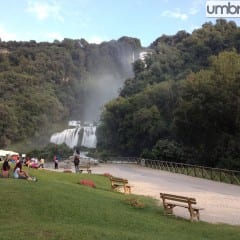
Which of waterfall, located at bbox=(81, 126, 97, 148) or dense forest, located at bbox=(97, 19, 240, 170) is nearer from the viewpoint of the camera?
dense forest, located at bbox=(97, 19, 240, 170)

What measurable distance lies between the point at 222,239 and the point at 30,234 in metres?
4.46

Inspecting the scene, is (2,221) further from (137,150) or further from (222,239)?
(137,150)

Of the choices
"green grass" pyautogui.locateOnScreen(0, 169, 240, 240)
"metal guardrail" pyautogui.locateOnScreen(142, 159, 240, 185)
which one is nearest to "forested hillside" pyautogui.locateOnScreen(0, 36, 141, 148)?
"metal guardrail" pyautogui.locateOnScreen(142, 159, 240, 185)

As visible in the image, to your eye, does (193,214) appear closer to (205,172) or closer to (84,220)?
(84,220)

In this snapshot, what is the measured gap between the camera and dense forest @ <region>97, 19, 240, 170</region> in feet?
135

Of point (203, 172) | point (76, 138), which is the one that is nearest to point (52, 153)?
point (76, 138)

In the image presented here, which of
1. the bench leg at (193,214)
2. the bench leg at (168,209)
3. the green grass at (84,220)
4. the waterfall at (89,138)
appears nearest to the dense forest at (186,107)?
the waterfall at (89,138)

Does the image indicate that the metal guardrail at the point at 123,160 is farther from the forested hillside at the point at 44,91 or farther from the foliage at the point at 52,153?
the forested hillside at the point at 44,91

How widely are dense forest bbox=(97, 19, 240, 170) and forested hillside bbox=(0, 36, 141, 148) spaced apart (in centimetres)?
2661

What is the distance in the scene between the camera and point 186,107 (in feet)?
144

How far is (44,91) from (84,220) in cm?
14571

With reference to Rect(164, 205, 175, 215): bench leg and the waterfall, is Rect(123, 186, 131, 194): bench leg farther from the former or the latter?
the waterfall

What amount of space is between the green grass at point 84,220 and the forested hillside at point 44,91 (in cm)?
9944

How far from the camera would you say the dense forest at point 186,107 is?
1617 inches
